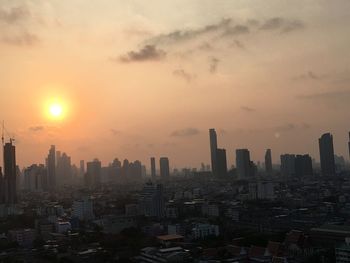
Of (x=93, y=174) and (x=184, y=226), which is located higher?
(x=93, y=174)

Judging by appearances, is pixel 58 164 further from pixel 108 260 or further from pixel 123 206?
pixel 108 260

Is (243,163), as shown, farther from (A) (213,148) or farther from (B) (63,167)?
(B) (63,167)

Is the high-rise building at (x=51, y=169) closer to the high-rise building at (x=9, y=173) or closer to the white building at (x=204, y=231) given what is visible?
the high-rise building at (x=9, y=173)

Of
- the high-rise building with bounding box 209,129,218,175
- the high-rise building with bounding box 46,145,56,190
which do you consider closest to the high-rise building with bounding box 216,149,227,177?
the high-rise building with bounding box 209,129,218,175

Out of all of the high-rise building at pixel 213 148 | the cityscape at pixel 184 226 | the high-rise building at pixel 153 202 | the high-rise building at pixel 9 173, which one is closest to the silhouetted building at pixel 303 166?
the high-rise building at pixel 213 148

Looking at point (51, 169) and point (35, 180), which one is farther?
point (51, 169)

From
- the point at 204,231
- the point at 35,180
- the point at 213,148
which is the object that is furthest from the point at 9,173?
the point at 213,148
